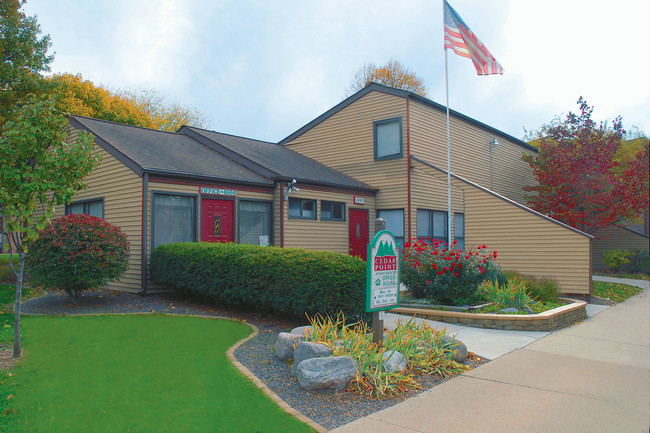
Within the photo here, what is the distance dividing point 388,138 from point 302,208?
14.5 feet

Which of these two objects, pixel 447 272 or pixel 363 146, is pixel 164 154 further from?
pixel 447 272

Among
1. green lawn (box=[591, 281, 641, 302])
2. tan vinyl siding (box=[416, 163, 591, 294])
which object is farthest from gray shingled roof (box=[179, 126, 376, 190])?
green lawn (box=[591, 281, 641, 302])

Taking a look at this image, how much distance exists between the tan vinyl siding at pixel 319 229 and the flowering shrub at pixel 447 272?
15.6ft

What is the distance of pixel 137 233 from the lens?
12.0 m

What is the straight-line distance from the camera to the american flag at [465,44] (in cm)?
1400

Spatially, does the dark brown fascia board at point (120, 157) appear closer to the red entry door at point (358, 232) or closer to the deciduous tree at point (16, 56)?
the red entry door at point (358, 232)

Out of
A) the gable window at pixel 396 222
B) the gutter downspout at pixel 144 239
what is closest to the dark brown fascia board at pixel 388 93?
the gable window at pixel 396 222

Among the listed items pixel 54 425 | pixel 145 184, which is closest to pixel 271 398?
pixel 54 425

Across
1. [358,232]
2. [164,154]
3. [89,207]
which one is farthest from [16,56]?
[358,232]

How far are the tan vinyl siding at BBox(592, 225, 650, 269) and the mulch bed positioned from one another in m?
17.3

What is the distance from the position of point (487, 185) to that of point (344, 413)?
17.6 m

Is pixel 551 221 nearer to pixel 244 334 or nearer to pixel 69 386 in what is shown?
pixel 244 334

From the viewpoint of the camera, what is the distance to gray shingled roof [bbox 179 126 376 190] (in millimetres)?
15633

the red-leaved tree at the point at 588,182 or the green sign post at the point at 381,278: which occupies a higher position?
the red-leaved tree at the point at 588,182
